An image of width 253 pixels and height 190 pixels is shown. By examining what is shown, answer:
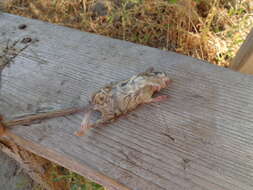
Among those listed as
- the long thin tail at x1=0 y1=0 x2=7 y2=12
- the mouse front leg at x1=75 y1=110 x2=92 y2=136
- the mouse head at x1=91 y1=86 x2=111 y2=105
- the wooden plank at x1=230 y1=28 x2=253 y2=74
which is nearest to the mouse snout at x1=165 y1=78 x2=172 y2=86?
the mouse head at x1=91 y1=86 x2=111 y2=105

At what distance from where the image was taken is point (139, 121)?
39.8 inches

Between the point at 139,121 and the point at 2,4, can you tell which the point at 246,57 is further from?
the point at 2,4

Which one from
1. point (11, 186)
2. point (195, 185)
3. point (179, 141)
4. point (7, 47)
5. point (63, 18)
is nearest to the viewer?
point (195, 185)

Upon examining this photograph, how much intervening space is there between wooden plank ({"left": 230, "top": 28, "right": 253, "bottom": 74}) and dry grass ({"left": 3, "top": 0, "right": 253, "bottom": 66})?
99cm

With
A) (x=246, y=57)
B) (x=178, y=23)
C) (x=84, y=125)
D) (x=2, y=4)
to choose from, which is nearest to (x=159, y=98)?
(x=84, y=125)

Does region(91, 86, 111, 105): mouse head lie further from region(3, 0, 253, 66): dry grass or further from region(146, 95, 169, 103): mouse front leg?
region(3, 0, 253, 66): dry grass

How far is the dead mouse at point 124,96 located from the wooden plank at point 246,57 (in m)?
0.59

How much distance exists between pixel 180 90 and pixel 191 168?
1.32 ft

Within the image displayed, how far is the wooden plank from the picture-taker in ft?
4.32

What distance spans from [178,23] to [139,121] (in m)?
1.86

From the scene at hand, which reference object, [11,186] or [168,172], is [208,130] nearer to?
[168,172]

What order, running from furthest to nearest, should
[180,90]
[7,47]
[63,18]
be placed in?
[63,18] < [7,47] < [180,90]

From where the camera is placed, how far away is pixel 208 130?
0.96m

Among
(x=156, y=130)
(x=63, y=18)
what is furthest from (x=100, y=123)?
(x=63, y=18)
